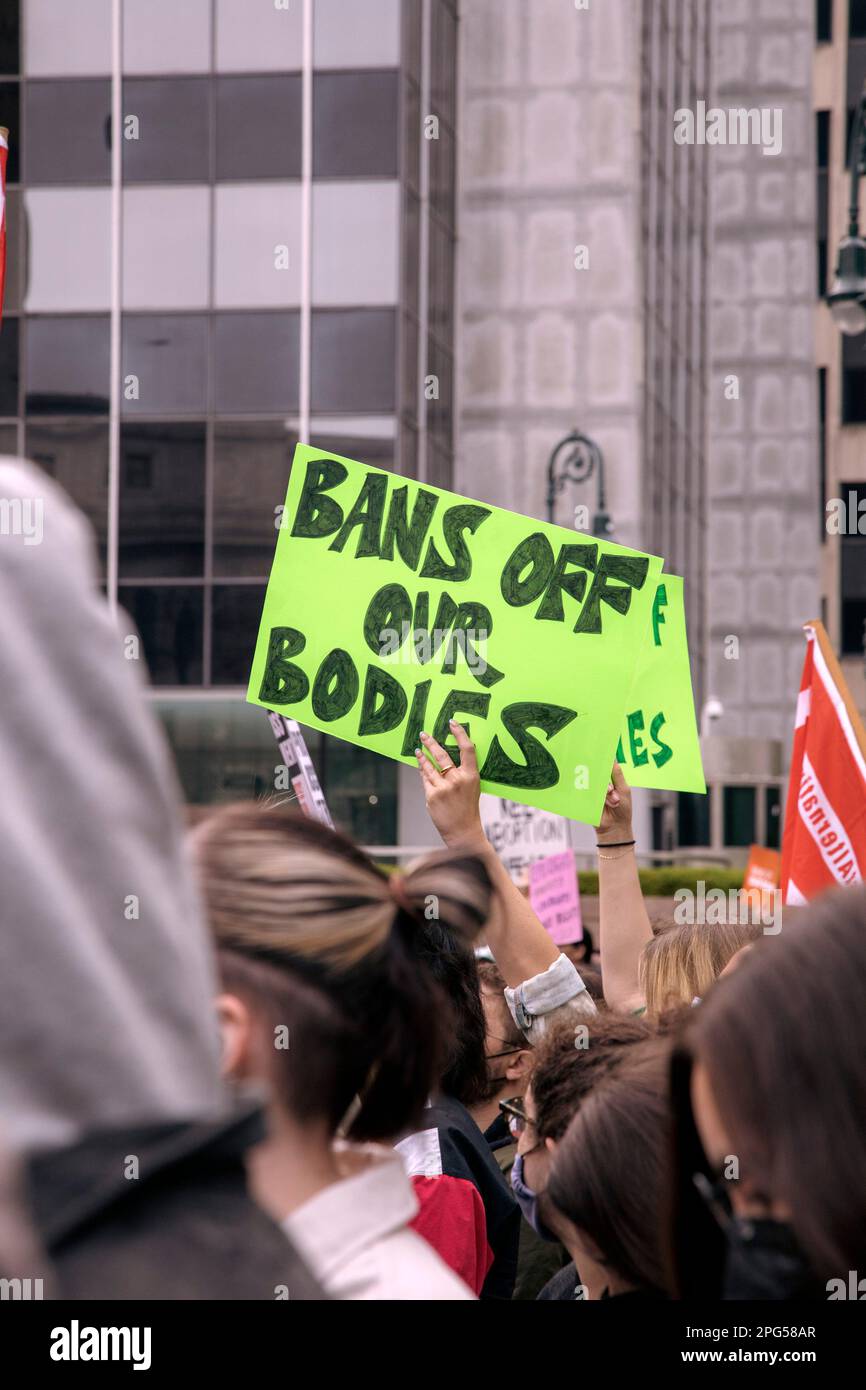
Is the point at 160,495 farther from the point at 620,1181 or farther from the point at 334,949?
the point at 334,949

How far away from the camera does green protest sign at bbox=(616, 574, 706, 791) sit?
4832mm

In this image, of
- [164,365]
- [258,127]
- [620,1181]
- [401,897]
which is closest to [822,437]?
[258,127]

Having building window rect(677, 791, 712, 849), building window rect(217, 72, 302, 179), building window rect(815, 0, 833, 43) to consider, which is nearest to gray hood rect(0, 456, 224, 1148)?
building window rect(217, 72, 302, 179)

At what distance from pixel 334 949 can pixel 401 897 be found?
16cm

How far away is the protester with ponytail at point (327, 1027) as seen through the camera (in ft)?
5.43

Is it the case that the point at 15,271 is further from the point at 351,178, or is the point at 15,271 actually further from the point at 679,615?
the point at 679,615

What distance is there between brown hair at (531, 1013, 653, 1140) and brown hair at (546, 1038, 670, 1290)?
0.33 meters

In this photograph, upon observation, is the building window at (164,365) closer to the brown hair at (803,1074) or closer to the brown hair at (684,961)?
the brown hair at (684,961)

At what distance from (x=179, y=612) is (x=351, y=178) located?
5.49 meters

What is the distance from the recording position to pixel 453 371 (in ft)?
76.9

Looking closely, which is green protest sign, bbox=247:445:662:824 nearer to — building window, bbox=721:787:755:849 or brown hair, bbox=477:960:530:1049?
brown hair, bbox=477:960:530:1049

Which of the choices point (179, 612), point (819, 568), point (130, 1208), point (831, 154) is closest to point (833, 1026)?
point (130, 1208)

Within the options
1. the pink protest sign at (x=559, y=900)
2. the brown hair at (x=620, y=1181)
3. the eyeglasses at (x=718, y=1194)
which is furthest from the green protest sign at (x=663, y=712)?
the pink protest sign at (x=559, y=900)

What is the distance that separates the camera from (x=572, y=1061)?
115 inches
